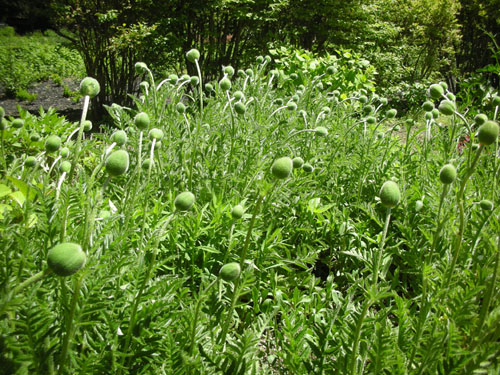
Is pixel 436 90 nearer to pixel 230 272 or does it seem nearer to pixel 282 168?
pixel 282 168

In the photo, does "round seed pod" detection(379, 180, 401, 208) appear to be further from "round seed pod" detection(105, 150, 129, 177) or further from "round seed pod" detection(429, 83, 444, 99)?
"round seed pod" detection(429, 83, 444, 99)

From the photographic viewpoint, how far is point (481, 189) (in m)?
1.95

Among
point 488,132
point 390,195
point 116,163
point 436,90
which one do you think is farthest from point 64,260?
point 436,90

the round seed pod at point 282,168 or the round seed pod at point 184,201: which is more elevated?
the round seed pod at point 282,168

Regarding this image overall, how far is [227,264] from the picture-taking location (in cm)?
100

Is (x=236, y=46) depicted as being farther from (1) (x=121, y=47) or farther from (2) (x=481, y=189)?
(2) (x=481, y=189)

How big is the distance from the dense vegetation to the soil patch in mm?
7343

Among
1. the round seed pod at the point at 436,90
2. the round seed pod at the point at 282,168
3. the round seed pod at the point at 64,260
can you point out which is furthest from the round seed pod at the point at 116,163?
the round seed pod at the point at 436,90

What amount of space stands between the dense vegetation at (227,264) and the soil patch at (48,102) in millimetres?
7343

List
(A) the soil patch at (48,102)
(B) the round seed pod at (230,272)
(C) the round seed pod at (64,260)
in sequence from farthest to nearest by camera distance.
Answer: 1. (A) the soil patch at (48,102)
2. (B) the round seed pod at (230,272)
3. (C) the round seed pod at (64,260)

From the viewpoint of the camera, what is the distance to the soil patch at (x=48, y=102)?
29.8 ft

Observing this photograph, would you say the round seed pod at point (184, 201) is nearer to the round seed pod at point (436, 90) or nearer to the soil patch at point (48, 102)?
the round seed pod at point (436, 90)

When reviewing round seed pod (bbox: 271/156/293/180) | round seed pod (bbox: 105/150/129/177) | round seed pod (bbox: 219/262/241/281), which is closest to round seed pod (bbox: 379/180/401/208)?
round seed pod (bbox: 271/156/293/180)

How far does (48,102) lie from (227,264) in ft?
36.1
